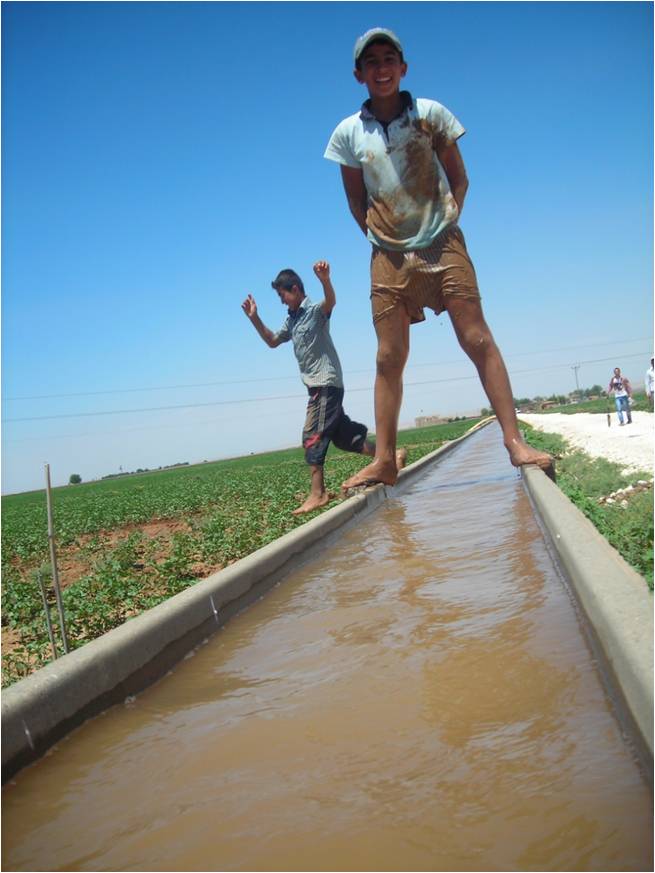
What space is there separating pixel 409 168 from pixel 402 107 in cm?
39

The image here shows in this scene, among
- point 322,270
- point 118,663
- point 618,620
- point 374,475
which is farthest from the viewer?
point 322,270

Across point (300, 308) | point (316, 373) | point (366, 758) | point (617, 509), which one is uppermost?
point (300, 308)

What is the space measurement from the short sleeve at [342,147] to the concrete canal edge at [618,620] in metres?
3.06

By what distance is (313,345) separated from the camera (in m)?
7.13

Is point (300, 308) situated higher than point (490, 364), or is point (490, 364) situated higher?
point (300, 308)

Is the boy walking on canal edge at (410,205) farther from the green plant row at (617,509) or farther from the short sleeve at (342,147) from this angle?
the green plant row at (617,509)

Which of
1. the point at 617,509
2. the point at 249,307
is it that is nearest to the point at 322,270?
the point at 249,307

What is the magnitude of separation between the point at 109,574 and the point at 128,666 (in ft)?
11.6

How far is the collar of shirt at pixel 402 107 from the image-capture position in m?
4.85

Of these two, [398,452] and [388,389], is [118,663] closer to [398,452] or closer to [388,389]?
[388,389]

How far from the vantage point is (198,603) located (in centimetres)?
302

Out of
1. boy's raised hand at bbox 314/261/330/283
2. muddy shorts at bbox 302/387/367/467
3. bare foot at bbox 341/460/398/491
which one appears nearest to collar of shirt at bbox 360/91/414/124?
boy's raised hand at bbox 314/261/330/283

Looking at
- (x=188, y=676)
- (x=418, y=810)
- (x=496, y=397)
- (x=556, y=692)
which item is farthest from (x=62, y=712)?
(x=496, y=397)

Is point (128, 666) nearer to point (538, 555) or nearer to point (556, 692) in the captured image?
point (556, 692)
